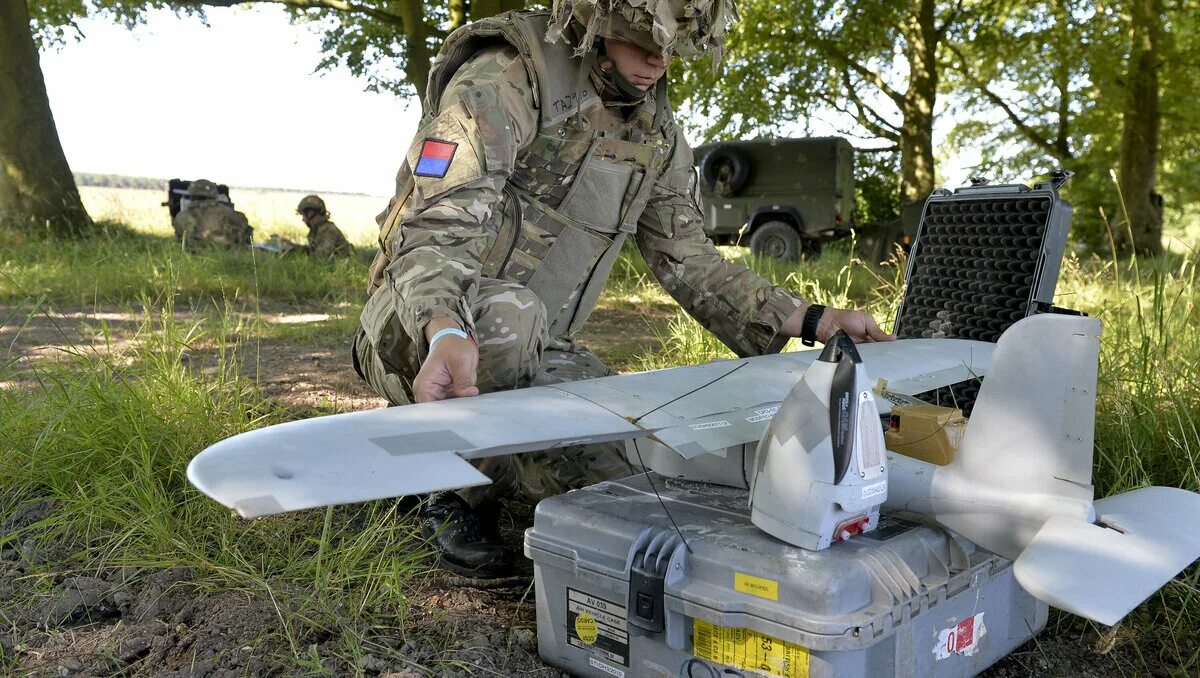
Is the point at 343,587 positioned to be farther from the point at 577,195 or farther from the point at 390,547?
the point at 577,195

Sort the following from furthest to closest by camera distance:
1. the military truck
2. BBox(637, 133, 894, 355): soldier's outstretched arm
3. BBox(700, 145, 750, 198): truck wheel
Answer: BBox(700, 145, 750, 198): truck wheel, the military truck, BBox(637, 133, 894, 355): soldier's outstretched arm

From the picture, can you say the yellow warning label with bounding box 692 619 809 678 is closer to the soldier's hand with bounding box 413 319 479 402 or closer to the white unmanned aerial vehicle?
the white unmanned aerial vehicle

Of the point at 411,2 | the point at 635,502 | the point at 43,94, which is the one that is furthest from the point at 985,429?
the point at 43,94

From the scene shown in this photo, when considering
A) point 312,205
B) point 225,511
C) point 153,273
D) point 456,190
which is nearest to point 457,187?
point 456,190

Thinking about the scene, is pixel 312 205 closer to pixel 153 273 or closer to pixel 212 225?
pixel 212 225

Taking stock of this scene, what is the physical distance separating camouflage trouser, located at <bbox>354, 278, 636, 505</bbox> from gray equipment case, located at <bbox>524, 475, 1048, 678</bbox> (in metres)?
0.53

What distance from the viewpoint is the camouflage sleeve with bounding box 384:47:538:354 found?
2145mm

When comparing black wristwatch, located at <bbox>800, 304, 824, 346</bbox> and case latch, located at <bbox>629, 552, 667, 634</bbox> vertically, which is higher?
black wristwatch, located at <bbox>800, 304, 824, 346</bbox>

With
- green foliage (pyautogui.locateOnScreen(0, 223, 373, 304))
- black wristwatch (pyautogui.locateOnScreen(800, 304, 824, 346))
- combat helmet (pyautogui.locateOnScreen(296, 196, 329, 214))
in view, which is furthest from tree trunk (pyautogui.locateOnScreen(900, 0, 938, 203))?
black wristwatch (pyautogui.locateOnScreen(800, 304, 824, 346))

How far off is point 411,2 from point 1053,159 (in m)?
14.3

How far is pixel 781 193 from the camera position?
49.8 ft

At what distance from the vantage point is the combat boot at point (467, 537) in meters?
2.43

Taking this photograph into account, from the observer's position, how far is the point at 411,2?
9016 millimetres

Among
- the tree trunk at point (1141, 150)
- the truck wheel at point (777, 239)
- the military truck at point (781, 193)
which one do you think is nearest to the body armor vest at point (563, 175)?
the military truck at point (781, 193)
